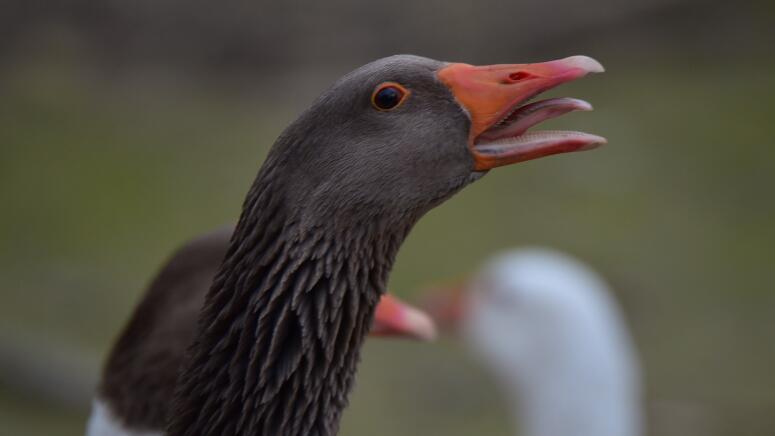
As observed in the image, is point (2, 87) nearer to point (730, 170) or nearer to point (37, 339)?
point (37, 339)

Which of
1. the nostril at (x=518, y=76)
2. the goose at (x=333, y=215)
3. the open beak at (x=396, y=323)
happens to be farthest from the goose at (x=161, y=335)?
the nostril at (x=518, y=76)

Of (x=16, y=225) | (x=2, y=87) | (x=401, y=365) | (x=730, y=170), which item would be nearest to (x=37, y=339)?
(x=16, y=225)

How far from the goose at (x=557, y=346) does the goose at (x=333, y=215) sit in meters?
2.64

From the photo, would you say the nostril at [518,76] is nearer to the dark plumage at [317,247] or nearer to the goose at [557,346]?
the dark plumage at [317,247]

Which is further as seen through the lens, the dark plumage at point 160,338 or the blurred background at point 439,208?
the blurred background at point 439,208

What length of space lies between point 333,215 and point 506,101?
49 cm

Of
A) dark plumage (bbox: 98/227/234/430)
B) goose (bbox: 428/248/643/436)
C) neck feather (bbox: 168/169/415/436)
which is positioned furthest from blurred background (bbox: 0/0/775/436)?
neck feather (bbox: 168/169/415/436)

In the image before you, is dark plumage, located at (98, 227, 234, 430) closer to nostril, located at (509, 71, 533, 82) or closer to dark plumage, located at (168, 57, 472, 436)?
dark plumage, located at (168, 57, 472, 436)

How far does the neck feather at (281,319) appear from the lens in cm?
244

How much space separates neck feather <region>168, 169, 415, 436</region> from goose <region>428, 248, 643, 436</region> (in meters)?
2.65

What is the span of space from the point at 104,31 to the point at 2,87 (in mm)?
1123

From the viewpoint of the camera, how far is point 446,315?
613 cm

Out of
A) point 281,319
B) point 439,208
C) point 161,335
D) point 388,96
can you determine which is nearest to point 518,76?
point 388,96

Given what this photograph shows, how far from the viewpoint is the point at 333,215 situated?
7.95ft
